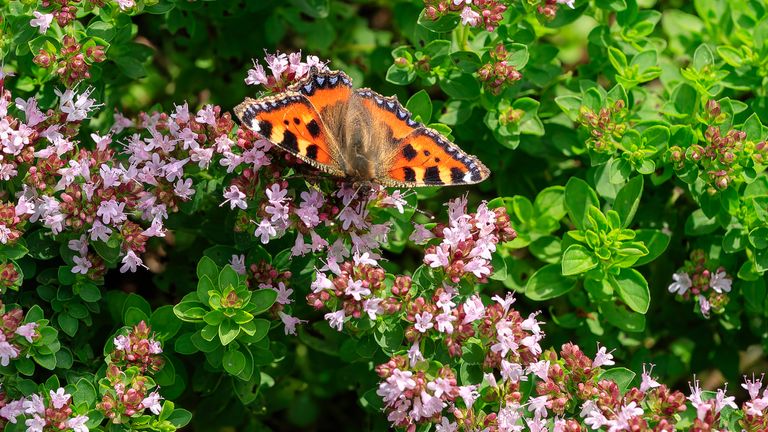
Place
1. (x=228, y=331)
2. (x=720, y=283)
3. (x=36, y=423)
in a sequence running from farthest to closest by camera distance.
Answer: (x=720, y=283) < (x=228, y=331) < (x=36, y=423)

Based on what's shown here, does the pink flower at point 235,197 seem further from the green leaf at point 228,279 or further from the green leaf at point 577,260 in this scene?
the green leaf at point 577,260

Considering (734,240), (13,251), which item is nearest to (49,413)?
(13,251)

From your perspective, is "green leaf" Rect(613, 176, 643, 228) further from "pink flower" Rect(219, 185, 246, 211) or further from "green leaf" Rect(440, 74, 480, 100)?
"pink flower" Rect(219, 185, 246, 211)

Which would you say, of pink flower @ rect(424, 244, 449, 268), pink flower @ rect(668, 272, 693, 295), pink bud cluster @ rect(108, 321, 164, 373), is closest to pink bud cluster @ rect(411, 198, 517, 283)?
pink flower @ rect(424, 244, 449, 268)

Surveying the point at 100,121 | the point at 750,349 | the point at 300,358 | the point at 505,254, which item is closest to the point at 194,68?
the point at 100,121

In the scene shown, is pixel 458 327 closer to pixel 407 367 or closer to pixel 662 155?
pixel 407 367

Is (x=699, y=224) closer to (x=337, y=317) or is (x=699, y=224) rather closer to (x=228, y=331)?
(x=337, y=317)

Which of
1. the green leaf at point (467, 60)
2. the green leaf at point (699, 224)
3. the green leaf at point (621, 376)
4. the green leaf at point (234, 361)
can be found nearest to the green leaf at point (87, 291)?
the green leaf at point (234, 361)
